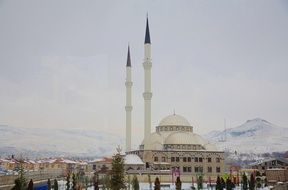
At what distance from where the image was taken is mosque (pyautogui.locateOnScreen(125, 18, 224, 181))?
6262cm

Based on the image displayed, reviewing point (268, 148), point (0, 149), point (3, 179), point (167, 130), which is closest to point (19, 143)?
point (0, 149)

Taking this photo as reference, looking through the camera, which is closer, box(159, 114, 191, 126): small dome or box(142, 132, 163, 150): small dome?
box(142, 132, 163, 150): small dome

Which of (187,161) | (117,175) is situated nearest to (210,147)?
(187,161)

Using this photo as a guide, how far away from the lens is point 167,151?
6475 centimetres

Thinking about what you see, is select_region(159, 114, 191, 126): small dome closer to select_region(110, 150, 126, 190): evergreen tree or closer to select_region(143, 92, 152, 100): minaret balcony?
select_region(143, 92, 152, 100): minaret balcony

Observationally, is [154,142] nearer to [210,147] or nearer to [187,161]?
[187,161]

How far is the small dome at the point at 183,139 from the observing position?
218 ft

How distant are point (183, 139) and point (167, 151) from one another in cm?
390

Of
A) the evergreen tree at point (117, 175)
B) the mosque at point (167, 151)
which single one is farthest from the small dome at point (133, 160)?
the evergreen tree at point (117, 175)

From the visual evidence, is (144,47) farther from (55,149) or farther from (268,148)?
(268,148)

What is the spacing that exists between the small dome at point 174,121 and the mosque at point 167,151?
269 centimetres

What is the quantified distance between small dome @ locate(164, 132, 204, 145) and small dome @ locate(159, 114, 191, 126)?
3468mm

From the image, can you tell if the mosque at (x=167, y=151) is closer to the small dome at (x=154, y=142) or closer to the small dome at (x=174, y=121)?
the small dome at (x=154, y=142)

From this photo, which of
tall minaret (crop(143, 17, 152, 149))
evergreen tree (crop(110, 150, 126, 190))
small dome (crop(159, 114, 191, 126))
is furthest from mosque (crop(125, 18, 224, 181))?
evergreen tree (crop(110, 150, 126, 190))
